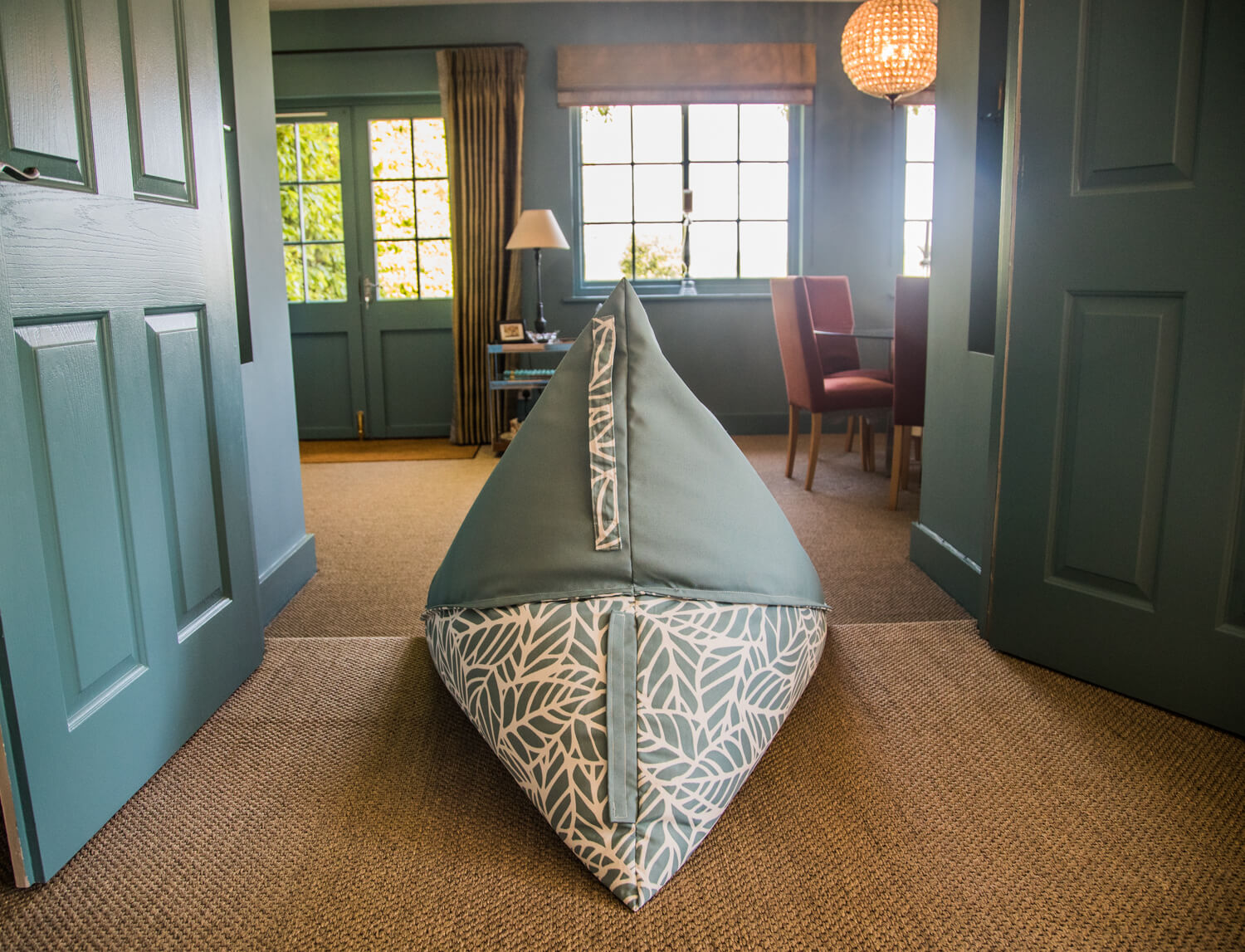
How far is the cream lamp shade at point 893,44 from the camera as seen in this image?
3898 mm

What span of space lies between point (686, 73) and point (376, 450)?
2785 millimetres

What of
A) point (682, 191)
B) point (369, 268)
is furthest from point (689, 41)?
point (369, 268)

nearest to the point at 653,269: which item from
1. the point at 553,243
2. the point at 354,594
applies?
the point at 553,243

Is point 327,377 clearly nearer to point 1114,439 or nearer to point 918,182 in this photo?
point 918,182

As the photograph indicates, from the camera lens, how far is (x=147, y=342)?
66.0 inches

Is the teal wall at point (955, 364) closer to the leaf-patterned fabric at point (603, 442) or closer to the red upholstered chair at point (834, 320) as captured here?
the leaf-patterned fabric at point (603, 442)

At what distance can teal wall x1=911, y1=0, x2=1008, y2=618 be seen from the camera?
97.7 inches

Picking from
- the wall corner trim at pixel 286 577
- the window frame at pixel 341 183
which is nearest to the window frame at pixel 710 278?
the window frame at pixel 341 183

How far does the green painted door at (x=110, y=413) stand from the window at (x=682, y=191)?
3741 mm

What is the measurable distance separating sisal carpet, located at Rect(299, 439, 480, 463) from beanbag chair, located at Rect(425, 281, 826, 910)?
3360 millimetres

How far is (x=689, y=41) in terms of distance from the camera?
207 inches

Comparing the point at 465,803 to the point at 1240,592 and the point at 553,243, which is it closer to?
the point at 1240,592

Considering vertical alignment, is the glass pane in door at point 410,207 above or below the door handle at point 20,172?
above

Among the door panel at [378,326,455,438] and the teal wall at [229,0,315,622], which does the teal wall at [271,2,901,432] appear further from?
the teal wall at [229,0,315,622]
